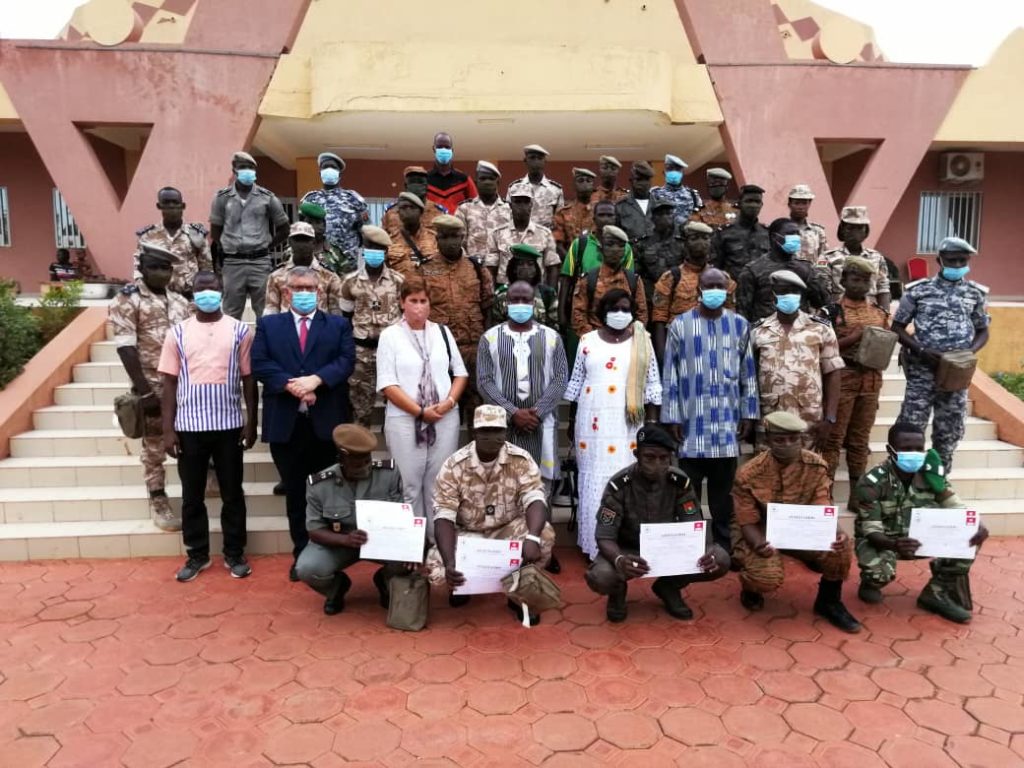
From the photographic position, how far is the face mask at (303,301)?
4.43 meters

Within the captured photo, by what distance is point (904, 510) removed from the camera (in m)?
4.08

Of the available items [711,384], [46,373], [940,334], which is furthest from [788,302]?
[46,373]

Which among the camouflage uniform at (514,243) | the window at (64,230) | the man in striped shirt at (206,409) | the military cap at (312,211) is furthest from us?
the window at (64,230)

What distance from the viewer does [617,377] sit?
4508 millimetres

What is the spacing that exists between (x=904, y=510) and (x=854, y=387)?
1275 millimetres

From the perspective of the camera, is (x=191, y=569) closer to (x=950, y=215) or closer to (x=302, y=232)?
(x=302, y=232)

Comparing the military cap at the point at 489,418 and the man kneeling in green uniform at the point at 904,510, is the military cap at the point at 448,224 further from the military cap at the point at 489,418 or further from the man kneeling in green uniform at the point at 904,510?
the man kneeling in green uniform at the point at 904,510

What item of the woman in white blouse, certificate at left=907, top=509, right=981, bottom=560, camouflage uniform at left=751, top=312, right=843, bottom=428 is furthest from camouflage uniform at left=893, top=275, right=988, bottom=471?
the woman in white blouse

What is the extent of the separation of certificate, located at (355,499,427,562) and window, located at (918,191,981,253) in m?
12.7

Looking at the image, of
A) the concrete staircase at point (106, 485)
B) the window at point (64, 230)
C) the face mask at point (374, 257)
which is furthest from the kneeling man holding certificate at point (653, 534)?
the window at point (64, 230)

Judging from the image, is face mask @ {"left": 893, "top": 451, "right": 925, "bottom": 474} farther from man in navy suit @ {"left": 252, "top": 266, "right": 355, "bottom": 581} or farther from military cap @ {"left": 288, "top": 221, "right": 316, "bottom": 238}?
military cap @ {"left": 288, "top": 221, "right": 316, "bottom": 238}

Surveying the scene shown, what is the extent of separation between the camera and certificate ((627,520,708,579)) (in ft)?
12.5

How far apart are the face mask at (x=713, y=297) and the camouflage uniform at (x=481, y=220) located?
2.04m

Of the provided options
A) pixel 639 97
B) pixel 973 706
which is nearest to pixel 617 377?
pixel 973 706
